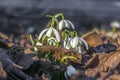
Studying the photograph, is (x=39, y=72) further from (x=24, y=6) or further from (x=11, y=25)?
(x=24, y=6)

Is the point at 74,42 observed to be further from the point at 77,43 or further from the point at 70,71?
the point at 70,71

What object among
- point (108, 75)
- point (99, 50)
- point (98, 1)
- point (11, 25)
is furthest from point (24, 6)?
point (108, 75)

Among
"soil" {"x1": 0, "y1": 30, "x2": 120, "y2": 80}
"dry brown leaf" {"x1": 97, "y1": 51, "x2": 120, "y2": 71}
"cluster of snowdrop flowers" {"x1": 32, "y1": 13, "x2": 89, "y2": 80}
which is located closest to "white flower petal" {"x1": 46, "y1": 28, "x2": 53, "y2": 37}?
"cluster of snowdrop flowers" {"x1": 32, "y1": 13, "x2": 89, "y2": 80}

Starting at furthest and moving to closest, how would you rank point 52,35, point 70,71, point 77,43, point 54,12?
point 54,12 < point 52,35 < point 77,43 < point 70,71

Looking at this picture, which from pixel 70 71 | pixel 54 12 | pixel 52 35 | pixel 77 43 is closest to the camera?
pixel 70 71

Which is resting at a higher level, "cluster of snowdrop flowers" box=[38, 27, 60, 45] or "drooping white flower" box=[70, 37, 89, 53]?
"cluster of snowdrop flowers" box=[38, 27, 60, 45]

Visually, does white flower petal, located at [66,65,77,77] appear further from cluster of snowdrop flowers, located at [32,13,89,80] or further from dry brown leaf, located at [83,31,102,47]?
dry brown leaf, located at [83,31,102,47]

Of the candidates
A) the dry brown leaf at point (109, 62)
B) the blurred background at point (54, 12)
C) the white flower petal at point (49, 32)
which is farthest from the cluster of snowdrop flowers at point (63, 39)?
the blurred background at point (54, 12)

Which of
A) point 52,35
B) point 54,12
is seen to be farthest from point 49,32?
point 54,12
